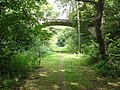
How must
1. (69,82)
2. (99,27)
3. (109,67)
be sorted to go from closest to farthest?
(69,82) → (109,67) → (99,27)

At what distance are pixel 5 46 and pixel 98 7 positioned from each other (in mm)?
6442

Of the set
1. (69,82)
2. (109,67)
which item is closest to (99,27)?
(109,67)

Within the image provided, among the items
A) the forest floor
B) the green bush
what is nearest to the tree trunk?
the green bush

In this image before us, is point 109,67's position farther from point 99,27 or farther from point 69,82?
point 69,82

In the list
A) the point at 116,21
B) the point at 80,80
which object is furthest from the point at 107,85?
the point at 116,21

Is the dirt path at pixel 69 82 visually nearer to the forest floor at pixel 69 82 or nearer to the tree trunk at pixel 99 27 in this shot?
the forest floor at pixel 69 82

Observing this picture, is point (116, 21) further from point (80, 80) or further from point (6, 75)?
point (6, 75)

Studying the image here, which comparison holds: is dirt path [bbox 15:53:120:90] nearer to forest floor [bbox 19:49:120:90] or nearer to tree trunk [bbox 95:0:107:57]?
forest floor [bbox 19:49:120:90]

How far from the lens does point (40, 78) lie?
1088 centimetres

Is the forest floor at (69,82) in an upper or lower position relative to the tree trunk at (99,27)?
lower

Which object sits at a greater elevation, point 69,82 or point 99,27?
point 99,27

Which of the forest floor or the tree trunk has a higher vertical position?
the tree trunk

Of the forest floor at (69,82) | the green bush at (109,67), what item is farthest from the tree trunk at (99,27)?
the forest floor at (69,82)

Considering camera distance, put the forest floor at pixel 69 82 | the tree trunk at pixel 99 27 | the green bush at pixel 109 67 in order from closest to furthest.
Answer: the forest floor at pixel 69 82 → the green bush at pixel 109 67 → the tree trunk at pixel 99 27
